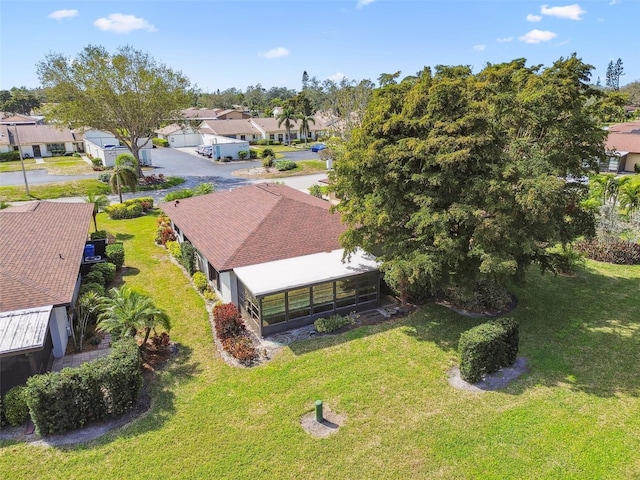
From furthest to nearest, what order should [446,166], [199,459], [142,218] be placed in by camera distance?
[142,218] → [446,166] → [199,459]

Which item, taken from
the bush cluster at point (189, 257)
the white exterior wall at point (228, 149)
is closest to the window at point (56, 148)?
the white exterior wall at point (228, 149)

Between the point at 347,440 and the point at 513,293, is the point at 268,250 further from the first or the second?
the point at 513,293

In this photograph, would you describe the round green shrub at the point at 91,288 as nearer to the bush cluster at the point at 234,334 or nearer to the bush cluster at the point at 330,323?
the bush cluster at the point at 234,334

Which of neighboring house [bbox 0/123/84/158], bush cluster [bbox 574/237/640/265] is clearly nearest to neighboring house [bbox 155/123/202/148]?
neighboring house [bbox 0/123/84/158]

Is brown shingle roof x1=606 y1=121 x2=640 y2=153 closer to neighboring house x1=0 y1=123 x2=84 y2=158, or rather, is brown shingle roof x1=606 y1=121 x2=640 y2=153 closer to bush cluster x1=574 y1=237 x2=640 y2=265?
bush cluster x1=574 y1=237 x2=640 y2=265

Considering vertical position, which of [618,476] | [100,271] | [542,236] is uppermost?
[542,236]

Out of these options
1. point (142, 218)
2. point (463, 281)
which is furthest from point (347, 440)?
point (142, 218)
